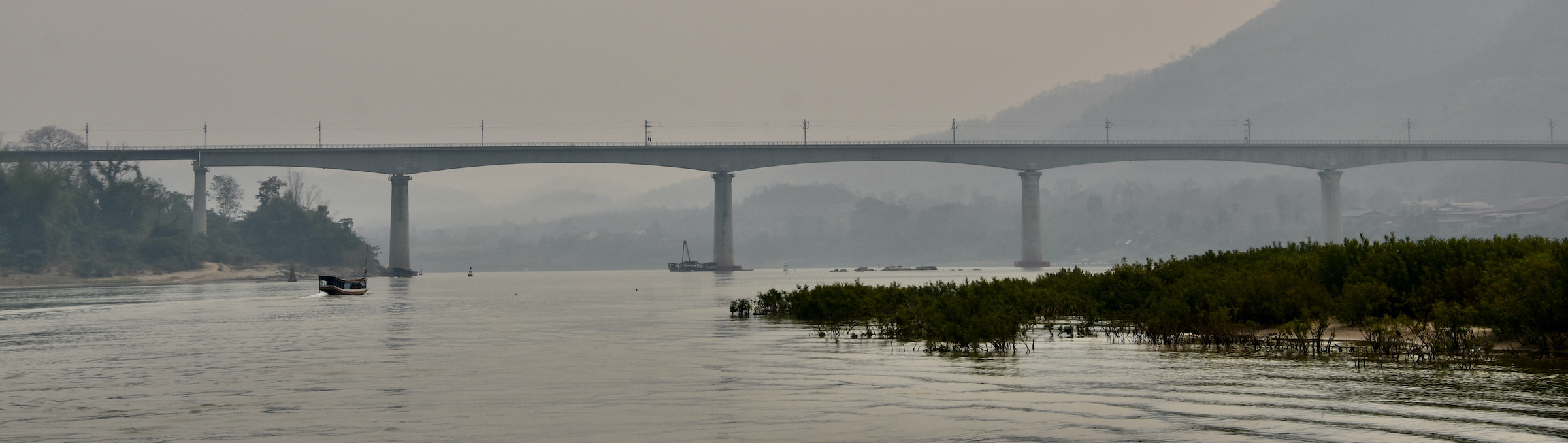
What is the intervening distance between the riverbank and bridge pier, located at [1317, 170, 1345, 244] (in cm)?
12996

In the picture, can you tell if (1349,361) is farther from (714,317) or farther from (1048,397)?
(714,317)

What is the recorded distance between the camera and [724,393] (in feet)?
73.3

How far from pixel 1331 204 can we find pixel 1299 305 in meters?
150

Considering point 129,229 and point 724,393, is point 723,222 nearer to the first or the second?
point 129,229

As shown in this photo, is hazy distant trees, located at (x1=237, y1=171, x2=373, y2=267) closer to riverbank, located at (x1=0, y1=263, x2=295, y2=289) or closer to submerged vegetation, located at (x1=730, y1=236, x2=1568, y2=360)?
riverbank, located at (x1=0, y1=263, x2=295, y2=289)

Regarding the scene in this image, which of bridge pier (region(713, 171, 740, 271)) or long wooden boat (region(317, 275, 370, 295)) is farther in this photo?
bridge pier (region(713, 171, 740, 271))

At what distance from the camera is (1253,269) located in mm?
37594

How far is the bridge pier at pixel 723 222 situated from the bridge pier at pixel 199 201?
6137cm

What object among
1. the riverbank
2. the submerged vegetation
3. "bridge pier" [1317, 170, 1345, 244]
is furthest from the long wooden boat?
"bridge pier" [1317, 170, 1345, 244]

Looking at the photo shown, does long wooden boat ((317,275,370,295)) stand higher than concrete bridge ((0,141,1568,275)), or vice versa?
concrete bridge ((0,141,1568,275))

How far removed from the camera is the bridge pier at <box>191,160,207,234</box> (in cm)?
15900

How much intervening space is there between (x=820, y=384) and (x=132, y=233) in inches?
6339

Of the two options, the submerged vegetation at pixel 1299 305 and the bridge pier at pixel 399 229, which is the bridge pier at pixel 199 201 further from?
the submerged vegetation at pixel 1299 305

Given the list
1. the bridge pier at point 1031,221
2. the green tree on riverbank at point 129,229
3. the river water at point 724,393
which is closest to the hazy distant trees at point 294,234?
the green tree on riverbank at point 129,229
